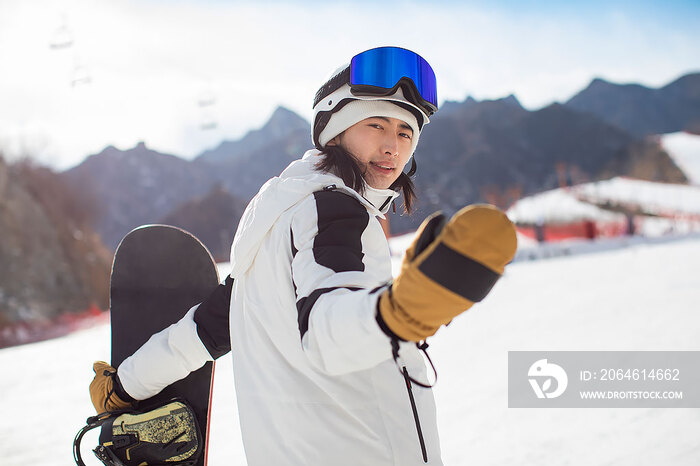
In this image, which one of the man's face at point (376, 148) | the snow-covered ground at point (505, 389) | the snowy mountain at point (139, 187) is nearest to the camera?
the man's face at point (376, 148)

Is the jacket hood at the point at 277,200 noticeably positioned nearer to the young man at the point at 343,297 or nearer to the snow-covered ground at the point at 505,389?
the young man at the point at 343,297

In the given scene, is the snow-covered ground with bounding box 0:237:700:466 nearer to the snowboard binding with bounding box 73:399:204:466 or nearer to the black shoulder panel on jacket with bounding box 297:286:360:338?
the snowboard binding with bounding box 73:399:204:466

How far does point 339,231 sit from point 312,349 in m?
0.26

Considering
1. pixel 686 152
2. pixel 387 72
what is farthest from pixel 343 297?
pixel 686 152

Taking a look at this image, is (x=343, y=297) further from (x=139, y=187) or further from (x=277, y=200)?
(x=139, y=187)

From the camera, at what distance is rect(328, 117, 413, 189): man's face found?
151 cm

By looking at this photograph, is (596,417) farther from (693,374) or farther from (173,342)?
(173,342)

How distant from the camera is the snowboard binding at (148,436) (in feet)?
5.91

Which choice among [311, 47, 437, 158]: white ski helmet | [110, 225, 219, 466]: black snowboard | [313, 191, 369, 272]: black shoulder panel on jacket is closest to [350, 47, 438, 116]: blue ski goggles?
[311, 47, 437, 158]: white ski helmet

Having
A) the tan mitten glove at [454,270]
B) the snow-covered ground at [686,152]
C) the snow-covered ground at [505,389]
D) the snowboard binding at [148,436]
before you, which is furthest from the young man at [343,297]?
the snow-covered ground at [686,152]

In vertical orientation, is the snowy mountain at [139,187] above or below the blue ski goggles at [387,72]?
above

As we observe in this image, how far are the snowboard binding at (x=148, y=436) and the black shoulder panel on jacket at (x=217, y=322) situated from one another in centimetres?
35

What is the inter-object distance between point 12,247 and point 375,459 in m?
23.2

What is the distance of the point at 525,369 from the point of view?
178 inches
